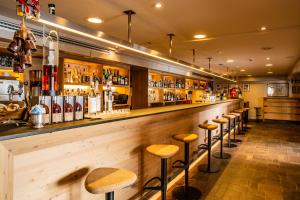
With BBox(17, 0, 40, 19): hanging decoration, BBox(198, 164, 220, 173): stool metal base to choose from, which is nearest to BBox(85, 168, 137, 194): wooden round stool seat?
BBox(17, 0, 40, 19): hanging decoration

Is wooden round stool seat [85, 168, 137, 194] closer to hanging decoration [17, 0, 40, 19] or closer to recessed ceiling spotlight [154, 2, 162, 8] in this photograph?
hanging decoration [17, 0, 40, 19]

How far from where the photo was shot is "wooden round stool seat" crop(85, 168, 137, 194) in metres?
1.66

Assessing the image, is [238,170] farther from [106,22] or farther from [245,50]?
[106,22]

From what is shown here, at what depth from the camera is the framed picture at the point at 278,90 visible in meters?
12.6

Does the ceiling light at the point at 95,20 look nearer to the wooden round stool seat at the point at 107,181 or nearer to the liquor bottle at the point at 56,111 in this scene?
the liquor bottle at the point at 56,111

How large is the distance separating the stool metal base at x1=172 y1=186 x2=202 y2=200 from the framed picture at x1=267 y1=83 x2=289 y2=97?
11.4 meters

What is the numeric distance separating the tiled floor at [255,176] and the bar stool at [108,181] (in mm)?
1626

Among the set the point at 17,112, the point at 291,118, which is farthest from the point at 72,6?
the point at 291,118

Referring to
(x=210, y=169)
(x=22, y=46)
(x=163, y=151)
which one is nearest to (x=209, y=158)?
(x=210, y=169)

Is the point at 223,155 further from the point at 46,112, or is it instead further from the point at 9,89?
the point at 9,89

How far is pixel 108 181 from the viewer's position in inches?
69.2

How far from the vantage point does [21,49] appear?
6.18ft

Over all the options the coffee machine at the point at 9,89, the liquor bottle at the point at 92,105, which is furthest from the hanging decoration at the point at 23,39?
the coffee machine at the point at 9,89

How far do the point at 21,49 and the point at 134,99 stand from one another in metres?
4.76
